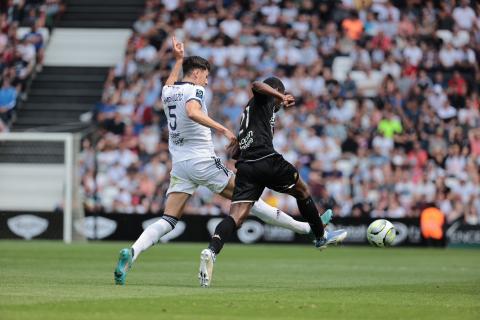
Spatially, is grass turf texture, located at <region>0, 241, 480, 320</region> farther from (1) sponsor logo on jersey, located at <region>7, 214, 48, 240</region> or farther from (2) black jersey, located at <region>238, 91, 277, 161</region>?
(1) sponsor logo on jersey, located at <region>7, 214, 48, 240</region>

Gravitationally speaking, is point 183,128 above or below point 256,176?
above

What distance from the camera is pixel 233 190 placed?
42.4 feet

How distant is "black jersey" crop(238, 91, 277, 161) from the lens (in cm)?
1266

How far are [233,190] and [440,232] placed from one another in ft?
46.3

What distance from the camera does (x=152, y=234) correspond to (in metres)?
12.5

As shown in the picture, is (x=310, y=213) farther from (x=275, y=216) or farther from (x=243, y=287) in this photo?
(x=243, y=287)

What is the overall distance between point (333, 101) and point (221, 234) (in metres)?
17.6

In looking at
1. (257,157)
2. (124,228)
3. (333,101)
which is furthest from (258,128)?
(333,101)

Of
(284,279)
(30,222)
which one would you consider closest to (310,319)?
(284,279)

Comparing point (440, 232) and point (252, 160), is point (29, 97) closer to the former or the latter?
point (440, 232)

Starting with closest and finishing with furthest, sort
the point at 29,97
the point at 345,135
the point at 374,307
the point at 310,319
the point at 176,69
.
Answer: the point at 310,319, the point at 374,307, the point at 176,69, the point at 345,135, the point at 29,97

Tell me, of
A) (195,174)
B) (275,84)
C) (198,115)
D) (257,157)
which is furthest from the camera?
(195,174)

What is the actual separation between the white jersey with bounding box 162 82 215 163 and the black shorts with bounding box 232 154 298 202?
52 centimetres

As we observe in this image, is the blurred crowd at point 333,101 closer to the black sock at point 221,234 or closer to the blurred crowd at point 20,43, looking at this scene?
the blurred crowd at point 20,43
